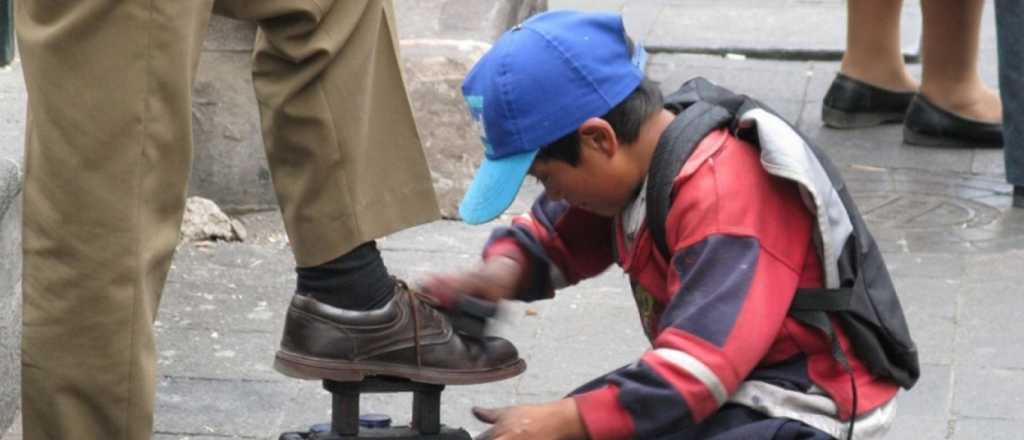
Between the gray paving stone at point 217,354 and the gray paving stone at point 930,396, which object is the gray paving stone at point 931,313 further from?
the gray paving stone at point 217,354

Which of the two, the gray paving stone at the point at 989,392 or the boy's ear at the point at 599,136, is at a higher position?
the boy's ear at the point at 599,136

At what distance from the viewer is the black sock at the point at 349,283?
10.2 ft

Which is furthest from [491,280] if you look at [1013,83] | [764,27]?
[764,27]

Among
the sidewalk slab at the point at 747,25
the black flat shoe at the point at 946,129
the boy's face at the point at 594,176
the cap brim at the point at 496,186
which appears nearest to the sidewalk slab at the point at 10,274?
the cap brim at the point at 496,186

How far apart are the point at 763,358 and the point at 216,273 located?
6.55 ft

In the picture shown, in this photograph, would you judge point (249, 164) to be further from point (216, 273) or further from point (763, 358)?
point (763, 358)

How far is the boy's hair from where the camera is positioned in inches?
104

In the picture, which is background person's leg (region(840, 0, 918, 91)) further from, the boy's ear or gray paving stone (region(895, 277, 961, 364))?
the boy's ear

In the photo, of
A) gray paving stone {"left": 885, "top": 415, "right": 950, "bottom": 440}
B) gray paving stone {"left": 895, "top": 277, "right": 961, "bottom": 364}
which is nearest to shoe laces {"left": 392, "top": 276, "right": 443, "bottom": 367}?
gray paving stone {"left": 885, "top": 415, "right": 950, "bottom": 440}

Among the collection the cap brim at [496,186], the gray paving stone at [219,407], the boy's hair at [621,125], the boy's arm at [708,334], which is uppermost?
the boy's hair at [621,125]

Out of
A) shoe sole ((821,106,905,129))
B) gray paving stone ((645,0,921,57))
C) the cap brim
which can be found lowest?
gray paving stone ((645,0,921,57))

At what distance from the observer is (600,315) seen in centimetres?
414

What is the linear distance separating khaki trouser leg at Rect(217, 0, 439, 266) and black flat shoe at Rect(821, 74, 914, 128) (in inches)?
113

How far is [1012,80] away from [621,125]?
2.66 metres
